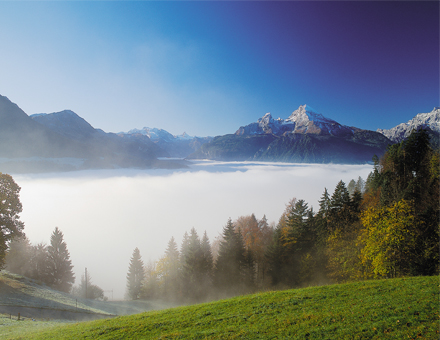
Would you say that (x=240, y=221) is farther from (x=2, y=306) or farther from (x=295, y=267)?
(x=2, y=306)

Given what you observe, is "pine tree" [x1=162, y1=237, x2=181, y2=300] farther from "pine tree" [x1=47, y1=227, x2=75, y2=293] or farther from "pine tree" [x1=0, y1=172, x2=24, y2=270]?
"pine tree" [x1=47, y1=227, x2=75, y2=293]

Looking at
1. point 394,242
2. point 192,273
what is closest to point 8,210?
point 192,273

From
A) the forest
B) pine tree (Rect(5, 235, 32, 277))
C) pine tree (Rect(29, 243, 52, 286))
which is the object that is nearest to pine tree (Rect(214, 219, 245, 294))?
the forest

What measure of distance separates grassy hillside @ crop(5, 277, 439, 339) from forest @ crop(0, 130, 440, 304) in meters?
7.38

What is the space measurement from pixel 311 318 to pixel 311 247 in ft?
82.9

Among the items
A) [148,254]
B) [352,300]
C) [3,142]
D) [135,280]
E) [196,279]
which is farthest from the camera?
[3,142]

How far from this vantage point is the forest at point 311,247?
20.2 meters

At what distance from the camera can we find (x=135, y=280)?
5231 centimetres

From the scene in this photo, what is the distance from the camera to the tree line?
2003cm

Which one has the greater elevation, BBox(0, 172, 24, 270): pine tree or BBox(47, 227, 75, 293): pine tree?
BBox(0, 172, 24, 270): pine tree

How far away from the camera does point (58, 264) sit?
49.2 metres

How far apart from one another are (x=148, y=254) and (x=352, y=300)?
342 feet

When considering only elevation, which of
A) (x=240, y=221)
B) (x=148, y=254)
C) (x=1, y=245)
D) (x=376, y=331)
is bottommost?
(x=148, y=254)

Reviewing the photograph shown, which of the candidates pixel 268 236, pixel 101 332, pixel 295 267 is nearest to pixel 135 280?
pixel 268 236
